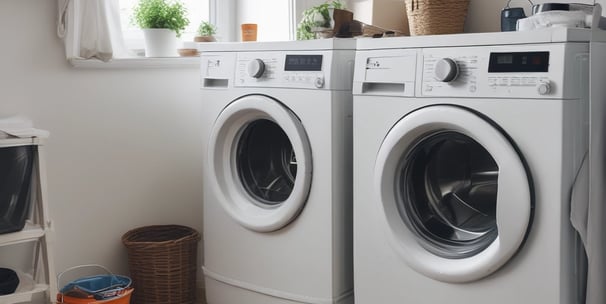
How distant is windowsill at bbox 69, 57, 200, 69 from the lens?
257 cm

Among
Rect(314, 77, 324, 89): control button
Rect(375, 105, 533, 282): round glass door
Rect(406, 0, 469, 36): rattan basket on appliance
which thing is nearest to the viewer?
Rect(375, 105, 533, 282): round glass door

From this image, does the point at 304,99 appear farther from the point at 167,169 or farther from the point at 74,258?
the point at 74,258

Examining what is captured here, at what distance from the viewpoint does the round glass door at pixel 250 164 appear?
7.64 ft

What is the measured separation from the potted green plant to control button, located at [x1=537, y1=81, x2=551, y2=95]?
171 cm

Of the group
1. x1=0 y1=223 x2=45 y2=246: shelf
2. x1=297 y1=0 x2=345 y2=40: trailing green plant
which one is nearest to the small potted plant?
x1=297 y1=0 x2=345 y2=40: trailing green plant

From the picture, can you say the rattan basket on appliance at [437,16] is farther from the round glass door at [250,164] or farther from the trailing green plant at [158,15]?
the trailing green plant at [158,15]

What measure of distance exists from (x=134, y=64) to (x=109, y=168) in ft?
1.40

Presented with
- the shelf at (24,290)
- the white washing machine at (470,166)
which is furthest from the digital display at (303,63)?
the shelf at (24,290)

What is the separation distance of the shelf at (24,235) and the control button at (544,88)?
1610 mm

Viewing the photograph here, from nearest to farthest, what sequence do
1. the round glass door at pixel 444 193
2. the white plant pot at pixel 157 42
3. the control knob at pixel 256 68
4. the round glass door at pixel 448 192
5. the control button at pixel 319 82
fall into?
the round glass door at pixel 444 193
the round glass door at pixel 448 192
the control button at pixel 319 82
the control knob at pixel 256 68
the white plant pot at pixel 157 42

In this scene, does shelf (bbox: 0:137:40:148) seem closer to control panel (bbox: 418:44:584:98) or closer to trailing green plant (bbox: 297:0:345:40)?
trailing green plant (bbox: 297:0:345:40)

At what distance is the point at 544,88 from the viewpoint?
164 cm

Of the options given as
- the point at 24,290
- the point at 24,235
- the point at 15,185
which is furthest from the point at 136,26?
the point at 24,290

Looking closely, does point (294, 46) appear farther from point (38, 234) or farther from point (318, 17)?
point (38, 234)
